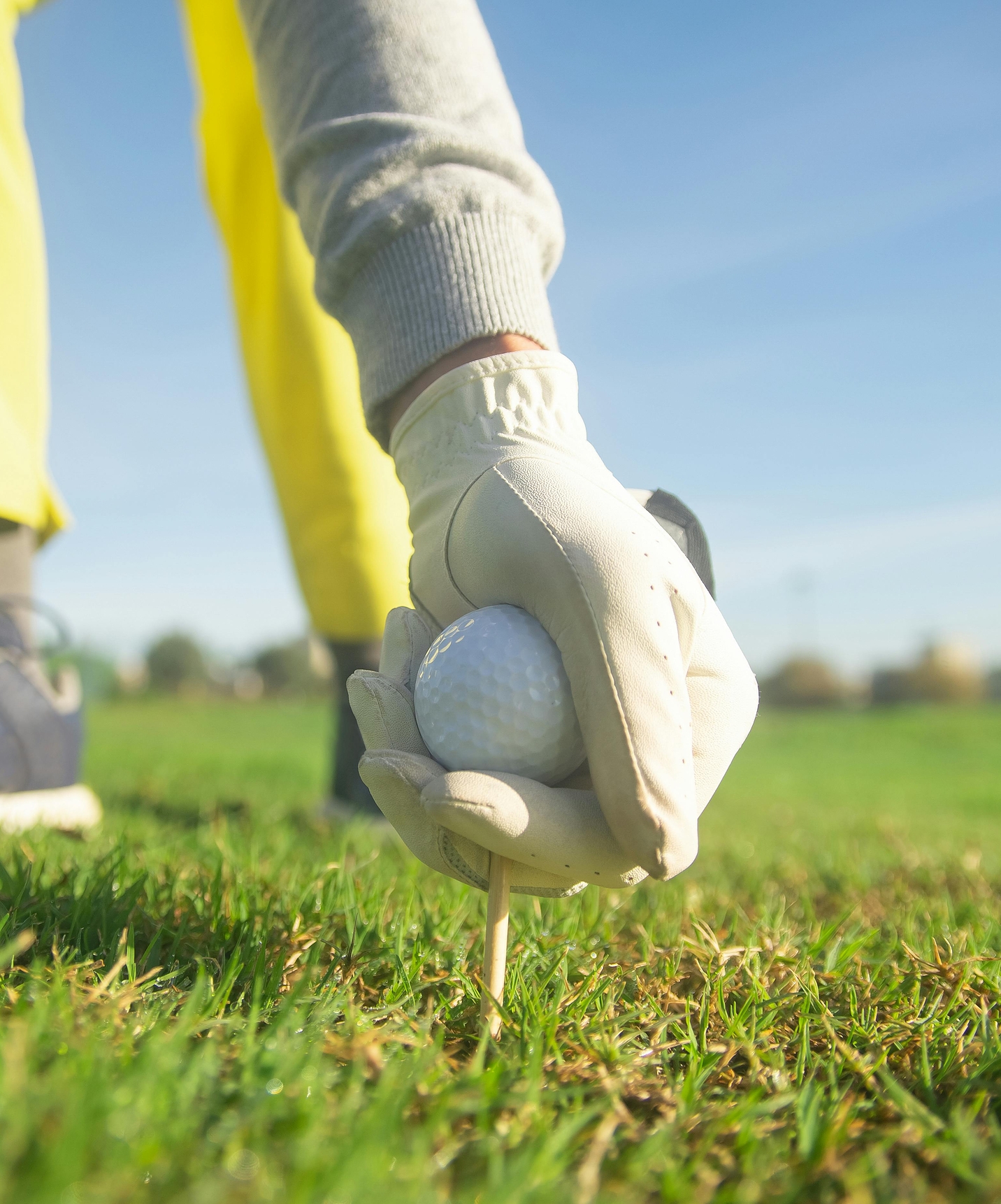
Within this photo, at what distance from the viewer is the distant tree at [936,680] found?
108 feet

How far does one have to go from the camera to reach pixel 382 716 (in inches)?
57.5

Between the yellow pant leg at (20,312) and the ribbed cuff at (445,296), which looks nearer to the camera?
the ribbed cuff at (445,296)

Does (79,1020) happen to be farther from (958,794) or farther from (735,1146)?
(958,794)

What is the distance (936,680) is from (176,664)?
28581 mm

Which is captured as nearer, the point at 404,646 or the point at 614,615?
the point at 614,615

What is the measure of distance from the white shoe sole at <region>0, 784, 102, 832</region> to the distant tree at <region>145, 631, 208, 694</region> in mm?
34722

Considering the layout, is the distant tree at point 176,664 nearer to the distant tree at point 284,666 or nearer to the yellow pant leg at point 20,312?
the distant tree at point 284,666

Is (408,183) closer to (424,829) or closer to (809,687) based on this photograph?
(424,829)

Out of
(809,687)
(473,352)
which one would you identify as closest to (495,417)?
(473,352)

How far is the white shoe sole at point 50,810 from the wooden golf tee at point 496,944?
170 cm

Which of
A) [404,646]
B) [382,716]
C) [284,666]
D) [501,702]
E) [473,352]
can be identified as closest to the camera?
[501,702]

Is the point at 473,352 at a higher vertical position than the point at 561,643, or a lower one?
higher

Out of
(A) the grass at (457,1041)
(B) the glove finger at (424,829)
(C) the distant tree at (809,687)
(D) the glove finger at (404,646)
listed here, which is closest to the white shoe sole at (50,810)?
(A) the grass at (457,1041)

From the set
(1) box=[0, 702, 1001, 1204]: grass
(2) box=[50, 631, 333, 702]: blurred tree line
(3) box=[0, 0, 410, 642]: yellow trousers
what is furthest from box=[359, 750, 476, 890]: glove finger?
(2) box=[50, 631, 333, 702]: blurred tree line
